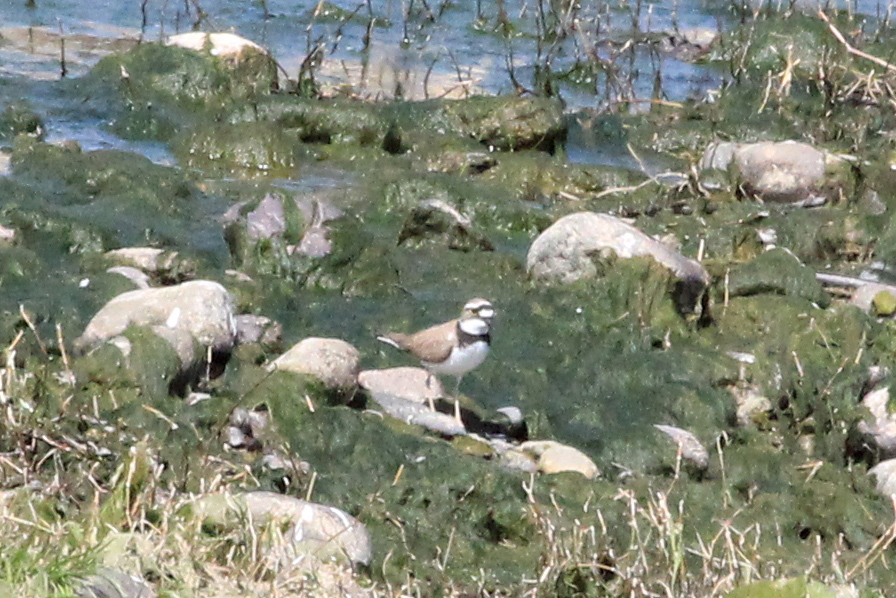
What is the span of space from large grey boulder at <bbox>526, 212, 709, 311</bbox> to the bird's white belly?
158 cm

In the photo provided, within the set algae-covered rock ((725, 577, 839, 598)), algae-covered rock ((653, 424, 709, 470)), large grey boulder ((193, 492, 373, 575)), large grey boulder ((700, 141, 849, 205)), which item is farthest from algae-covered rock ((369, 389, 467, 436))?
large grey boulder ((700, 141, 849, 205))

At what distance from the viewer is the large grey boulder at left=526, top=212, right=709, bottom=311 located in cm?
866

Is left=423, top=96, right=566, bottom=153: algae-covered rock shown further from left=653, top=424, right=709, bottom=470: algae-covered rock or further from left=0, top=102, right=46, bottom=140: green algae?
left=653, top=424, right=709, bottom=470: algae-covered rock

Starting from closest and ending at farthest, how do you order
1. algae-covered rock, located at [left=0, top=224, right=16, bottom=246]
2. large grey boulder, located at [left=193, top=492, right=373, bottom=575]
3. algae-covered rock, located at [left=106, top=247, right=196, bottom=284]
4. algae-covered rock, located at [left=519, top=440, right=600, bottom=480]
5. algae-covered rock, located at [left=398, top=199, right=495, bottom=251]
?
large grey boulder, located at [left=193, top=492, right=373, bottom=575], algae-covered rock, located at [left=519, top=440, right=600, bottom=480], algae-covered rock, located at [left=106, top=247, right=196, bottom=284], algae-covered rock, located at [left=0, top=224, right=16, bottom=246], algae-covered rock, located at [left=398, top=199, right=495, bottom=251]

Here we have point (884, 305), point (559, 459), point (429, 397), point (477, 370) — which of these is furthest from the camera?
point (884, 305)

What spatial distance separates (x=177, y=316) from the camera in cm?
712

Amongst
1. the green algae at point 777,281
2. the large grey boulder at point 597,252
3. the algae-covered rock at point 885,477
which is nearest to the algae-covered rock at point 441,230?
→ the large grey boulder at point 597,252

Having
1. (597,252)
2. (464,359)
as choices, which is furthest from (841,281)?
(464,359)

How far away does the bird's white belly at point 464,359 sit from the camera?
24.1 ft

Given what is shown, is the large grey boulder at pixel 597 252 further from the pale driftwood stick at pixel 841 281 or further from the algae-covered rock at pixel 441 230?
the pale driftwood stick at pixel 841 281

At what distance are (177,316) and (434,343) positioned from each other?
4.10 feet

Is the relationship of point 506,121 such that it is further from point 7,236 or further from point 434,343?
point 434,343

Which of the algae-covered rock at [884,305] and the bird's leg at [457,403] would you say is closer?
the bird's leg at [457,403]

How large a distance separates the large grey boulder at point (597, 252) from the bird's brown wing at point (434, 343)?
1455 mm
